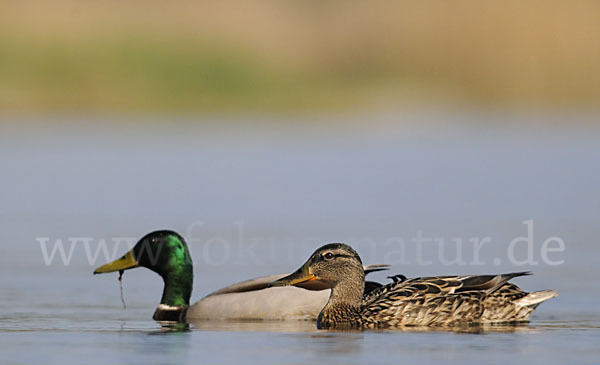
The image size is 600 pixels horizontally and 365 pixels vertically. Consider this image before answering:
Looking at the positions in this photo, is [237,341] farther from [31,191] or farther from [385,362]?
[31,191]

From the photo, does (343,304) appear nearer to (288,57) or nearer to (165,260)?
(165,260)

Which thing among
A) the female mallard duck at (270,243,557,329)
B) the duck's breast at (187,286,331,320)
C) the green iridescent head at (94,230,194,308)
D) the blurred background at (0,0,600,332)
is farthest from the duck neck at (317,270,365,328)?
the blurred background at (0,0,600,332)

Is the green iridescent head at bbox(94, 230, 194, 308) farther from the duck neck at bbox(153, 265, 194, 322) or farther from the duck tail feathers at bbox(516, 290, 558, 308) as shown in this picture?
the duck tail feathers at bbox(516, 290, 558, 308)

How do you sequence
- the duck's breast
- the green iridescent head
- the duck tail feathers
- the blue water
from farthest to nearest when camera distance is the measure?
1. the green iridescent head
2. the duck's breast
3. the duck tail feathers
4. the blue water

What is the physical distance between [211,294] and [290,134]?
2342 cm

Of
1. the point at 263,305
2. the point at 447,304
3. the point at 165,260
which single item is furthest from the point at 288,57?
the point at 447,304

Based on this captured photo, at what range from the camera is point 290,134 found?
33.7 m

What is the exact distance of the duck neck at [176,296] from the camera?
10227 mm

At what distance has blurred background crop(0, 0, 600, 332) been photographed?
13906 mm

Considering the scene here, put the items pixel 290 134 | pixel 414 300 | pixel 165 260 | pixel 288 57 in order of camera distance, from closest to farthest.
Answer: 1. pixel 414 300
2. pixel 165 260
3. pixel 290 134
4. pixel 288 57

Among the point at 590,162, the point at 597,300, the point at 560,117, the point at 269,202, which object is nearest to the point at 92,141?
the point at 590,162

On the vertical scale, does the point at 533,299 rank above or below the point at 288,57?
below

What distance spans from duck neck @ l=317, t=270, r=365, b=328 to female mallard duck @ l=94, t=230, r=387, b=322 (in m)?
0.29

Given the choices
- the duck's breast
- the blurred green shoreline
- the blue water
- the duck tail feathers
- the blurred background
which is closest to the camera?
the blue water
